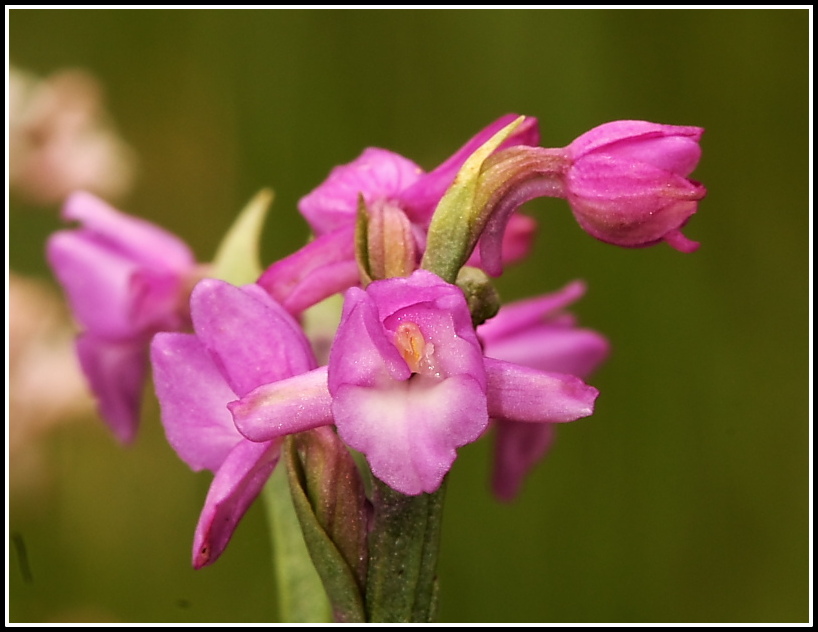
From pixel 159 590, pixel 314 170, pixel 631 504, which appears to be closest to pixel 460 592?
pixel 631 504

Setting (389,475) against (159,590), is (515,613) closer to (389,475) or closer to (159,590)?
(159,590)

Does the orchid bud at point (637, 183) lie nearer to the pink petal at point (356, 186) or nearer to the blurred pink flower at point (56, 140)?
the pink petal at point (356, 186)

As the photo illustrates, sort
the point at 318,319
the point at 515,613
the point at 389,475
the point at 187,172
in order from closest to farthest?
1. the point at 389,475
2. the point at 318,319
3. the point at 515,613
4. the point at 187,172

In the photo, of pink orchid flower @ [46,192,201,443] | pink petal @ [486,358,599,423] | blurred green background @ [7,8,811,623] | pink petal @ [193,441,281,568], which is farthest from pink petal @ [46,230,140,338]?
blurred green background @ [7,8,811,623]

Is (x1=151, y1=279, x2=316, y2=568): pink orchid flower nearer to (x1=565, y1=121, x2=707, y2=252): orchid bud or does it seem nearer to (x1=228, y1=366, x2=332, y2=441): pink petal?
(x1=228, y1=366, x2=332, y2=441): pink petal

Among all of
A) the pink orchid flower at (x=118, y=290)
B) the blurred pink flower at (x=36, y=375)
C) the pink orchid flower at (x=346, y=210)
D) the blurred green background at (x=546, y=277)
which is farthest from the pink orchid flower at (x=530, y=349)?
the blurred pink flower at (x=36, y=375)

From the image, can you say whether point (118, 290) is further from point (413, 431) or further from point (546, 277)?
point (546, 277)
